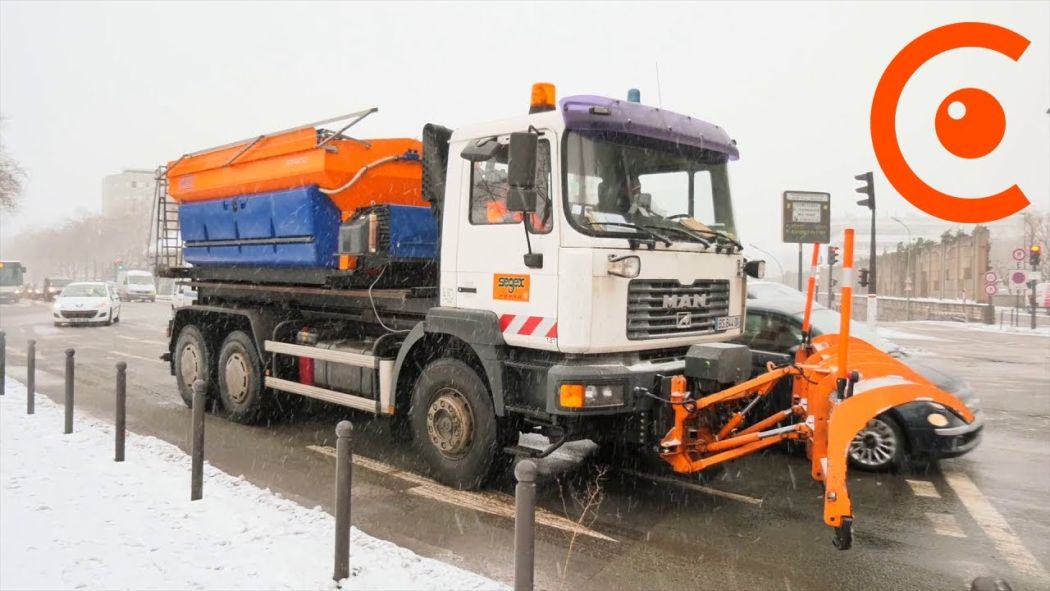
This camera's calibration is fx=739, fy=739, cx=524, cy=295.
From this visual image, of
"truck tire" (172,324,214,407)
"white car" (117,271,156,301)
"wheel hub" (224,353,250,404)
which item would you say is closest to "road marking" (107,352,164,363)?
"truck tire" (172,324,214,407)

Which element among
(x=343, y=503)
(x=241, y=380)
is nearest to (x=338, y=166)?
(x=241, y=380)

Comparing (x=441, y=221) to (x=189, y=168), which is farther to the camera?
(x=189, y=168)

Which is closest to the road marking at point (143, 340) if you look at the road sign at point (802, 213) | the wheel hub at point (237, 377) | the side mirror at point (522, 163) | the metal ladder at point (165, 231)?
the metal ladder at point (165, 231)

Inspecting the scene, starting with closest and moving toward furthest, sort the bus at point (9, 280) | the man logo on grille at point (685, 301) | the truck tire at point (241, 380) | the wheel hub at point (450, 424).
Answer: the man logo on grille at point (685, 301), the wheel hub at point (450, 424), the truck tire at point (241, 380), the bus at point (9, 280)

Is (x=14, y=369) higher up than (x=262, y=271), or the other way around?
(x=262, y=271)

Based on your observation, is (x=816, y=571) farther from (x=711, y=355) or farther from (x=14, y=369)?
(x=14, y=369)

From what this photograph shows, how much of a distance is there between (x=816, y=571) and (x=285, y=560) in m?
3.31

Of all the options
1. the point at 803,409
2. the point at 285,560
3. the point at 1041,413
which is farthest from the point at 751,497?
the point at 1041,413

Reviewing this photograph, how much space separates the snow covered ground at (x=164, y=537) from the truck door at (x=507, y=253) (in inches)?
74.7

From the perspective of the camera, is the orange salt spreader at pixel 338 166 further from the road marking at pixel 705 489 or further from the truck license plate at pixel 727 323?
the road marking at pixel 705 489

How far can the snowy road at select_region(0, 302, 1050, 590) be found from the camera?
4664 mm

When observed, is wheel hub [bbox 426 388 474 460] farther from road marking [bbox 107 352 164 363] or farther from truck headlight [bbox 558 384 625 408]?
road marking [bbox 107 352 164 363]

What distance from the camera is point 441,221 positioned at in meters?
6.46

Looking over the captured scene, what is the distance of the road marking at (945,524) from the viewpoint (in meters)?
5.44
